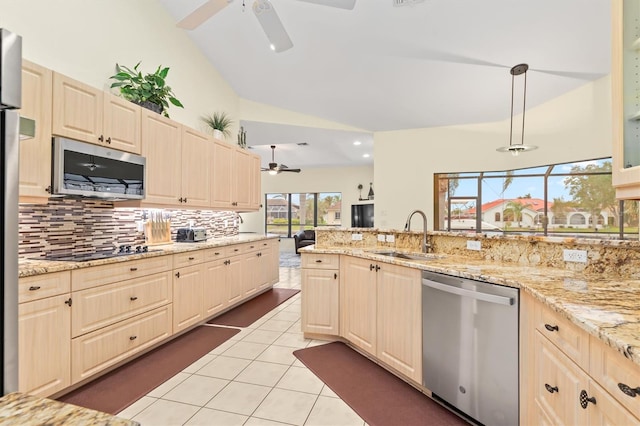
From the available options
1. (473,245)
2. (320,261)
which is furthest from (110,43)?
(473,245)

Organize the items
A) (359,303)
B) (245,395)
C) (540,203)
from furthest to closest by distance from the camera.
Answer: (540,203), (359,303), (245,395)

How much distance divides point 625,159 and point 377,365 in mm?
2084

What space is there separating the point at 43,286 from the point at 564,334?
8.90 ft

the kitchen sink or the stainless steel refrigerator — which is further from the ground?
the stainless steel refrigerator

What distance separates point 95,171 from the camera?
251cm

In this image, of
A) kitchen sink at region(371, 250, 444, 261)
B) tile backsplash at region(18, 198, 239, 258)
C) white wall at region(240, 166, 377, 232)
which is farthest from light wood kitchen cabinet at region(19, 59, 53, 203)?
white wall at region(240, 166, 377, 232)

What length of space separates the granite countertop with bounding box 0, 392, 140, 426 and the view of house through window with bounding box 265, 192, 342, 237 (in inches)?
373

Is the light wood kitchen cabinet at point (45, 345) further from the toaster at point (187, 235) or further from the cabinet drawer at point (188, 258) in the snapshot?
the toaster at point (187, 235)

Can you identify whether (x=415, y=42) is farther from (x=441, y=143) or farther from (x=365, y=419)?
(x=365, y=419)

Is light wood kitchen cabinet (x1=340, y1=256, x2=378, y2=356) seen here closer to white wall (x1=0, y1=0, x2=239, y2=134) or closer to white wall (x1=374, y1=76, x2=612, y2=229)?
white wall (x1=0, y1=0, x2=239, y2=134)

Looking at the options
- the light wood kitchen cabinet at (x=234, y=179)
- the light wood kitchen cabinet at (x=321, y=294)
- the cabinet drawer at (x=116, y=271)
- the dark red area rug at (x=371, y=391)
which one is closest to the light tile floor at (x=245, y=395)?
the dark red area rug at (x=371, y=391)

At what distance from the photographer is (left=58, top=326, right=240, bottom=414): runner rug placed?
203 centimetres

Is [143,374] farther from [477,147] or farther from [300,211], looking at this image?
[300,211]

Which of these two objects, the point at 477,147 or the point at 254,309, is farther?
the point at 477,147
